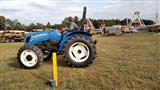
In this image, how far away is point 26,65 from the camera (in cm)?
1012

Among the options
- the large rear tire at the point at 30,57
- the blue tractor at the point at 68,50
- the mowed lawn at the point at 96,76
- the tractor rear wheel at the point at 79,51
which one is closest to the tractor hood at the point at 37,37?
the blue tractor at the point at 68,50

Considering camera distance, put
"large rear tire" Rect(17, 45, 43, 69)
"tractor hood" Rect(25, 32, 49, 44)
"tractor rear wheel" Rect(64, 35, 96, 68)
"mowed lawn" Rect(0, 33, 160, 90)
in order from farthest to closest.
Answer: "tractor hood" Rect(25, 32, 49, 44)
"large rear tire" Rect(17, 45, 43, 69)
"tractor rear wheel" Rect(64, 35, 96, 68)
"mowed lawn" Rect(0, 33, 160, 90)

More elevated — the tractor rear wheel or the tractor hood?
the tractor hood

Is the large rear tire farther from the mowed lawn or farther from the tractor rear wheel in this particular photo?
the tractor rear wheel

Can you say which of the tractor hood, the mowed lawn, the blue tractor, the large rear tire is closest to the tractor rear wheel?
the blue tractor

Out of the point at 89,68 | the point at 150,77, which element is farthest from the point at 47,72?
the point at 150,77

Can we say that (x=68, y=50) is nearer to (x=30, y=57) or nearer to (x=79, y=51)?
(x=79, y=51)

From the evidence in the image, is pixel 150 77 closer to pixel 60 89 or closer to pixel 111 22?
pixel 60 89

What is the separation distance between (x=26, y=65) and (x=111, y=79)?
3.46m

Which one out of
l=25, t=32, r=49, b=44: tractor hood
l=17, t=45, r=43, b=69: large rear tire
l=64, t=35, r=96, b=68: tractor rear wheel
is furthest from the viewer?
l=25, t=32, r=49, b=44: tractor hood

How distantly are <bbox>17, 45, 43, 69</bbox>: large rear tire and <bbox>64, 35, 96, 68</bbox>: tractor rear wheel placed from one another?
945 millimetres

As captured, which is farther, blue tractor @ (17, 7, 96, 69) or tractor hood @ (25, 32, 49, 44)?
tractor hood @ (25, 32, 49, 44)

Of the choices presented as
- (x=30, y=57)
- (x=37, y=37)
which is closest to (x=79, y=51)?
(x=30, y=57)

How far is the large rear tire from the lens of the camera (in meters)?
9.98
